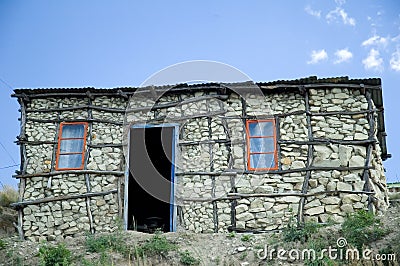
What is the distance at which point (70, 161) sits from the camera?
11.4m

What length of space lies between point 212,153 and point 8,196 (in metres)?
5.81

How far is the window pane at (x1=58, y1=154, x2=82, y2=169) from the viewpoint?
37.3 ft

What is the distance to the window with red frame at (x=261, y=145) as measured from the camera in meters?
11.0

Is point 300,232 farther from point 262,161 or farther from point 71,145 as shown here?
point 71,145

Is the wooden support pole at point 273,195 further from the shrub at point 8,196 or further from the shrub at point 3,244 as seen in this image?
the shrub at point 8,196

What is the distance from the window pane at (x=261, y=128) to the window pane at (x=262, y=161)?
544 mm

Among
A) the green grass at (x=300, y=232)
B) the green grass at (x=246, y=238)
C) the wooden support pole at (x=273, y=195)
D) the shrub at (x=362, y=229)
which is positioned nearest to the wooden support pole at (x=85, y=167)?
the wooden support pole at (x=273, y=195)

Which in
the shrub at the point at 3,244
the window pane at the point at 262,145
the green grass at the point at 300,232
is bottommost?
the shrub at the point at 3,244

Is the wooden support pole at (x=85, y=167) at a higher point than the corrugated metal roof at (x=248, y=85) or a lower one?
lower

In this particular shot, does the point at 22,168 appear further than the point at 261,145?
Yes

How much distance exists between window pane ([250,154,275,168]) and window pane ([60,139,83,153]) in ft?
13.7

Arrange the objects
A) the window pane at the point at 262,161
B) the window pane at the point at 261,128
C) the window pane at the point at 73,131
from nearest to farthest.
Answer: the window pane at the point at 262,161
the window pane at the point at 261,128
the window pane at the point at 73,131

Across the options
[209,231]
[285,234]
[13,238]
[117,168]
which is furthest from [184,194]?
[13,238]

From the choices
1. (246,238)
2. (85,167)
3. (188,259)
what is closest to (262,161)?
(246,238)
